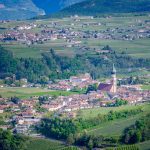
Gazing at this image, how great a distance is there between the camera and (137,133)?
3234 cm


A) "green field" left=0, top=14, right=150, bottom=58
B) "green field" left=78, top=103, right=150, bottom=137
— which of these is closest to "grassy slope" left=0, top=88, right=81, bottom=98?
"green field" left=78, top=103, right=150, bottom=137

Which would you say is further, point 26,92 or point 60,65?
point 60,65

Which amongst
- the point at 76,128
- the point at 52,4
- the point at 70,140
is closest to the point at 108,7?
the point at 52,4

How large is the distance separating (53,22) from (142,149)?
5219cm

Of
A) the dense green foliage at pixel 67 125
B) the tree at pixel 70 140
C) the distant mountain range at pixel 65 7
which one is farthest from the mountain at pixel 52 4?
the tree at pixel 70 140

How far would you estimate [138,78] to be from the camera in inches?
1909

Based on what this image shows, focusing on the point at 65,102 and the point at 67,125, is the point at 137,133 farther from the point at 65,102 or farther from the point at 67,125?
the point at 65,102

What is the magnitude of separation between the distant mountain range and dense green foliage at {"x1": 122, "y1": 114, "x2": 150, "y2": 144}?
57.2 meters

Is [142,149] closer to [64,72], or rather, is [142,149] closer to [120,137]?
[120,137]

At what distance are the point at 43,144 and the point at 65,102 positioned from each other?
8.21m

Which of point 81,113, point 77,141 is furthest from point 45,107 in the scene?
point 77,141

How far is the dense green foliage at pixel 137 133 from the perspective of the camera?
105ft

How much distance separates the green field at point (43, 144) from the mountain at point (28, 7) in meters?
80.8

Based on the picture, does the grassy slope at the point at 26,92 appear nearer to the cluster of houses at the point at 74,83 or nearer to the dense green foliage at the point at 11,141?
the cluster of houses at the point at 74,83
